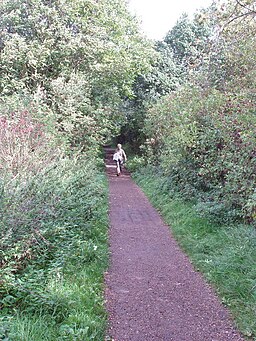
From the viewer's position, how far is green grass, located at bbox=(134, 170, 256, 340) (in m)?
4.64

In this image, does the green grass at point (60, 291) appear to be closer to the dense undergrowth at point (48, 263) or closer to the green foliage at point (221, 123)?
the dense undergrowth at point (48, 263)

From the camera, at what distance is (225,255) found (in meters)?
5.96

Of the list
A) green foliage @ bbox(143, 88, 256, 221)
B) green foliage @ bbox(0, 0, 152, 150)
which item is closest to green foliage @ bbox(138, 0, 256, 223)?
green foliage @ bbox(143, 88, 256, 221)

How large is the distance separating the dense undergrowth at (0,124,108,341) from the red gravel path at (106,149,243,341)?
0.26m

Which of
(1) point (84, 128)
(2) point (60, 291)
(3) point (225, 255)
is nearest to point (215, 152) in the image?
(3) point (225, 255)

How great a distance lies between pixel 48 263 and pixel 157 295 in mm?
1599

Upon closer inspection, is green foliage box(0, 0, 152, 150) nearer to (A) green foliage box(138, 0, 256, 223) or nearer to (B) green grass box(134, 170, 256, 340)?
(A) green foliage box(138, 0, 256, 223)

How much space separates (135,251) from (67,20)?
10385mm

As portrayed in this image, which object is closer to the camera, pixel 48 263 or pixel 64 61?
pixel 48 263

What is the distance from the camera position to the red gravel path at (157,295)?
13.6 feet

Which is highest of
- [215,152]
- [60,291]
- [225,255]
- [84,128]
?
[84,128]

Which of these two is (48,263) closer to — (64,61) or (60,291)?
(60,291)

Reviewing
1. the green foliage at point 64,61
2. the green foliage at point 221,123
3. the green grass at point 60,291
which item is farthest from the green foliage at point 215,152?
the green foliage at point 64,61

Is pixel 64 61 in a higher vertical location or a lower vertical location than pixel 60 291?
higher
